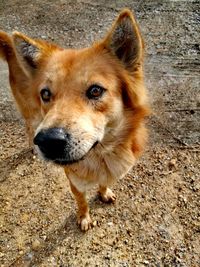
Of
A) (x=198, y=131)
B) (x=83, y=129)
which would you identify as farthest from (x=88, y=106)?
(x=198, y=131)

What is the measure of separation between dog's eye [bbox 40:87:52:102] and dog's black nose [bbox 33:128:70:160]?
52 cm

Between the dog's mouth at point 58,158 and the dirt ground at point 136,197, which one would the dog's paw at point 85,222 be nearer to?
the dirt ground at point 136,197

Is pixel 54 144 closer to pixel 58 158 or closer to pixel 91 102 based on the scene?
pixel 58 158

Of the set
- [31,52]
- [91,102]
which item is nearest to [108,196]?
[91,102]

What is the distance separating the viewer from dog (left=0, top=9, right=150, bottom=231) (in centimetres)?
262

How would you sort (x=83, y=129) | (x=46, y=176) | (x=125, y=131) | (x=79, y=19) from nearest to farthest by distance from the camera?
(x=83, y=129) → (x=125, y=131) → (x=46, y=176) → (x=79, y=19)

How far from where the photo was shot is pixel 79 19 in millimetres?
6336

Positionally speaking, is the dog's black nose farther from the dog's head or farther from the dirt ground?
the dirt ground

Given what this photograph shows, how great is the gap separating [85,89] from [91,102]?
0.37 ft

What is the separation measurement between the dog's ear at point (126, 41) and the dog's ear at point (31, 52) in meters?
0.58

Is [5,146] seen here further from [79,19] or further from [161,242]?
[79,19]

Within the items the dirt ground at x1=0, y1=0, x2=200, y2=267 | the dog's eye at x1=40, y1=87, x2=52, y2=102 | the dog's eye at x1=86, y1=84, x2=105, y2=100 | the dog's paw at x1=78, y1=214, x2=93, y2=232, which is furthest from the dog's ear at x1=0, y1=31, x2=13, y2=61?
the dog's paw at x1=78, y1=214, x2=93, y2=232

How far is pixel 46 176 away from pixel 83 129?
1.81 m

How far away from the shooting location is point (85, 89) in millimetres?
2799
